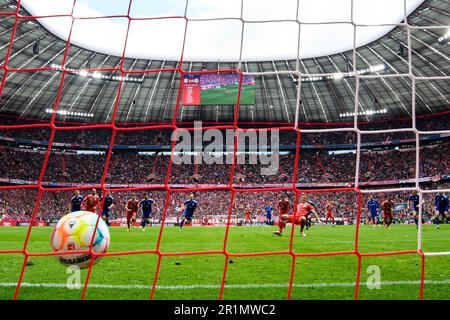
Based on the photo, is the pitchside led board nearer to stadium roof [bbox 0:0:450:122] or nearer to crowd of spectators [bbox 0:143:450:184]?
stadium roof [bbox 0:0:450:122]

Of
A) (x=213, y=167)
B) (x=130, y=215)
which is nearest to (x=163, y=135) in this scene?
(x=213, y=167)

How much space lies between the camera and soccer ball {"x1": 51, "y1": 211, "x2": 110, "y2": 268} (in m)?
3.96

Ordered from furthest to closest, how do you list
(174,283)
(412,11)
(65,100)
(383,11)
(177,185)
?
(177,185) < (65,100) < (412,11) < (383,11) < (174,283)

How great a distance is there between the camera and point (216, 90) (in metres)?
20.0

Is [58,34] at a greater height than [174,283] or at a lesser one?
greater

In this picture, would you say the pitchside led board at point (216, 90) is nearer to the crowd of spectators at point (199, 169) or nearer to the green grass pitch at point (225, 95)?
the green grass pitch at point (225, 95)

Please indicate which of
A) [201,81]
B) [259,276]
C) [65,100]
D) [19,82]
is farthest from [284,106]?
[259,276]

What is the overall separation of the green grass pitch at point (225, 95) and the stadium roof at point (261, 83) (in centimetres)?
423

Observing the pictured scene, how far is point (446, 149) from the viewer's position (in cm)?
2816

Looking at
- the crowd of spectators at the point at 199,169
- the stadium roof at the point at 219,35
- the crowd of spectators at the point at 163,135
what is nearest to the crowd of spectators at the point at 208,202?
the crowd of spectators at the point at 199,169

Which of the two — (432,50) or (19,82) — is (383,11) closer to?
(432,50)

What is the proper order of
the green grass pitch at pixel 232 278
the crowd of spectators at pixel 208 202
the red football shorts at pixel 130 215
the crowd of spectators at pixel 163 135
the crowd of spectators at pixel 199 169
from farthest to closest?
1. the crowd of spectators at pixel 163 135
2. the crowd of spectators at pixel 199 169
3. the crowd of spectators at pixel 208 202
4. the red football shorts at pixel 130 215
5. the green grass pitch at pixel 232 278

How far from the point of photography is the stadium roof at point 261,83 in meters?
19.5

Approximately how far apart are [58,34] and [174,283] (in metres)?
18.5
